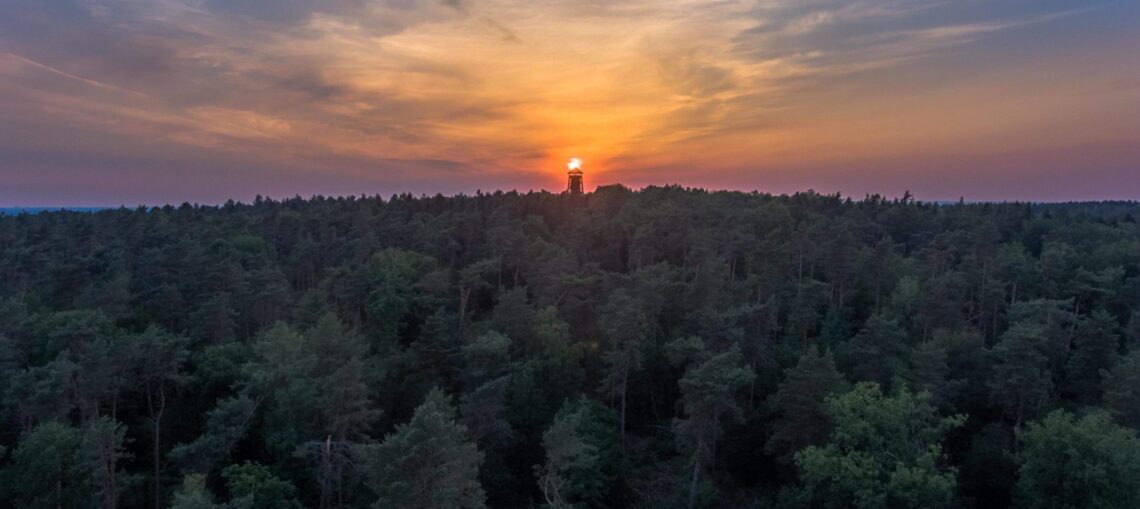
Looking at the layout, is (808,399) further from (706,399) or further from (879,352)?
(879,352)

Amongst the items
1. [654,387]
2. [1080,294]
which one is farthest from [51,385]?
[1080,294]

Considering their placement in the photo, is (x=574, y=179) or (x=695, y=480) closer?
(x=695, y=480)

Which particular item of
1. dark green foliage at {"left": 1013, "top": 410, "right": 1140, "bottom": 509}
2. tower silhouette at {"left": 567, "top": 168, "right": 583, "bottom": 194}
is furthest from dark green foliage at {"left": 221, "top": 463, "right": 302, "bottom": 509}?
tower silhouette at {"left": 567, "top": 168, "right": 583, "bottom": 194}

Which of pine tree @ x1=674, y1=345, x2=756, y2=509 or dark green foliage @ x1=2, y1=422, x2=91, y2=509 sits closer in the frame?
dark green foliage @ x1=2, y1=422, x2=91, y2=509

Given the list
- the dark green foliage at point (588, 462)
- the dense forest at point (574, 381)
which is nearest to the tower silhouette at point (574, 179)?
the dense forest at point (574, 381)

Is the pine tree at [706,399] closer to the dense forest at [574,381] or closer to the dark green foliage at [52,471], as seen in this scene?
the dense forest at [574,381]

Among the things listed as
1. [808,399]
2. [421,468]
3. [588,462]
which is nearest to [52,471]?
[421,468]

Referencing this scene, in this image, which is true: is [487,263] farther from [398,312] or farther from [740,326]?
→ [740,326]

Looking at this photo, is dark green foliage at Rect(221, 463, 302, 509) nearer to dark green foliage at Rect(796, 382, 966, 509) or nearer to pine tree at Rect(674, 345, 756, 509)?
pine tree at Rect(674, 345, 756, 509)
